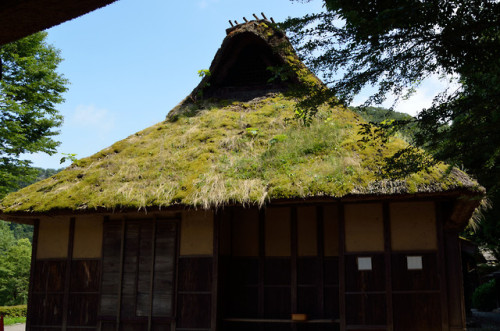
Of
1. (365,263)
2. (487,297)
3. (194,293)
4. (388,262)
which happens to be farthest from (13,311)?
(487,297)

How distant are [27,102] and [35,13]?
17.3 metres

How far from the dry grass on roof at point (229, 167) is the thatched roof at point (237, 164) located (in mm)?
19

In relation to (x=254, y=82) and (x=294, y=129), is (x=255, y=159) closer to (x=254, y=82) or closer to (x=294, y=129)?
(x=294, y=129)

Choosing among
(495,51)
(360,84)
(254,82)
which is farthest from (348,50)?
(254,82)

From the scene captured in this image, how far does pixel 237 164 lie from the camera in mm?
8125

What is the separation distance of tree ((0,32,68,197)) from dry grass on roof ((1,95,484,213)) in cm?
785

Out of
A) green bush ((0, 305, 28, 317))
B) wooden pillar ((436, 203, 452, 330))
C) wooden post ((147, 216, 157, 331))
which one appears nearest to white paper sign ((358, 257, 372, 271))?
wooden pillar ((436, 203, 452, 330))

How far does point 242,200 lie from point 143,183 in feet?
6.93

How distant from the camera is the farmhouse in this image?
23.1 ft

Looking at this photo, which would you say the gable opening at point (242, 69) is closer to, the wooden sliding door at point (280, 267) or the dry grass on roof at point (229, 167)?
the dry grass on roof at point (229, 167)

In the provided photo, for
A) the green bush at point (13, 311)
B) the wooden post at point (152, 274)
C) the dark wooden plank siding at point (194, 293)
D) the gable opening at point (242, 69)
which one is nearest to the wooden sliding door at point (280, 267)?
the dark wooden plank siding at point (194, 293)

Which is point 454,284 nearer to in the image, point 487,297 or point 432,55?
point 432,55

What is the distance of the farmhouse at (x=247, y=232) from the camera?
705 cm

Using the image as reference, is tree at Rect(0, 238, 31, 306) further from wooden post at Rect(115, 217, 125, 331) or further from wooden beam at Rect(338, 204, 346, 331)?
wooden beam at Rect(338, 204, 346, 331)
